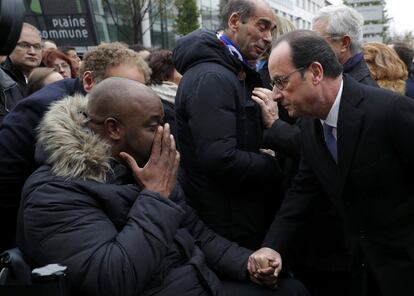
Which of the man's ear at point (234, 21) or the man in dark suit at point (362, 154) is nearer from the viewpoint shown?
the man in dark suit at point (362, 154)

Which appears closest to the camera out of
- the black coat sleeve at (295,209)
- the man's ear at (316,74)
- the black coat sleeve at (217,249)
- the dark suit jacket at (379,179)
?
the dark suit jacket at (379,179)

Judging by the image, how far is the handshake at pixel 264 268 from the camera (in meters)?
2.52

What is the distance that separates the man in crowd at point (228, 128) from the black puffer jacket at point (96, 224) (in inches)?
22.2

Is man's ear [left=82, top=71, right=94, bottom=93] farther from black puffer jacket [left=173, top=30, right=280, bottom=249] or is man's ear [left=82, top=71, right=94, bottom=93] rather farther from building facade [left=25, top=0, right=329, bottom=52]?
building facade [left=25, top=0, right=329, bottom=52]

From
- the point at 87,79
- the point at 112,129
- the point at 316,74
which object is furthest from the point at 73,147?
the point at 316,74

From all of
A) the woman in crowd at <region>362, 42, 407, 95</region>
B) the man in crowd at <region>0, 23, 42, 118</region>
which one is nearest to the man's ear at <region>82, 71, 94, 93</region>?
the woman in crowd at <region>362, 42, 407, 95</region>

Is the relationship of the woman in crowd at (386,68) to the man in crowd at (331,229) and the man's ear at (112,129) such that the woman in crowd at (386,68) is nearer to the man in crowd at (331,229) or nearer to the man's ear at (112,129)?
the man in crowd at (331,229)

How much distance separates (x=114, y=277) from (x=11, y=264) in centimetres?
43

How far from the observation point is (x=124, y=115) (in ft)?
6.78

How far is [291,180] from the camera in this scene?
3088mm

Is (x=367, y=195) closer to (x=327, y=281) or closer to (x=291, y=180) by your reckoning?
(x=291, y=180)

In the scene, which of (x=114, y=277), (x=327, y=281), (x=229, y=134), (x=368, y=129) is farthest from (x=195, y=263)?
(x=327, y=281)

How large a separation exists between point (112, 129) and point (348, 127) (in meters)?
1.03

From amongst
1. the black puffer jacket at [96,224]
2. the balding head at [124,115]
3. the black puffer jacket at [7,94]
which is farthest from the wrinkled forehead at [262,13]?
the black puffer jacket at [7,94]
